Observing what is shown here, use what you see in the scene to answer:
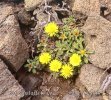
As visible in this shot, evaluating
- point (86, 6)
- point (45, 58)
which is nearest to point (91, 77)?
point (45, 58)

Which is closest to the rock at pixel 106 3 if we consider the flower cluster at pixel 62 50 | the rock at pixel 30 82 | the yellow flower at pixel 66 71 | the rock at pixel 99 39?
the rock at pixel 99 39

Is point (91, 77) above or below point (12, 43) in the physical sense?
below

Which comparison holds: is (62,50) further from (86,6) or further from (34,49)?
(86,6)

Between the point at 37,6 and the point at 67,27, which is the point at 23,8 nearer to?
the point at 37,6

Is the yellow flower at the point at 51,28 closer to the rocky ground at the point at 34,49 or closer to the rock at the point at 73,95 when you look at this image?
the rocky ground at the point at 34,49

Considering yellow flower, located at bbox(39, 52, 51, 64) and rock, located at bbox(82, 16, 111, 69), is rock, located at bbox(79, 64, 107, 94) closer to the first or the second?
rock, located at bbox(82, 16, 111, 69)

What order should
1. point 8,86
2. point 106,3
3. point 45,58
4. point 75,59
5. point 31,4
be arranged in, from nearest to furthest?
point 8,86 → point 75,59 → point 45,58 → point 106,3 → point 31,4

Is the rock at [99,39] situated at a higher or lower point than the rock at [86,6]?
lower

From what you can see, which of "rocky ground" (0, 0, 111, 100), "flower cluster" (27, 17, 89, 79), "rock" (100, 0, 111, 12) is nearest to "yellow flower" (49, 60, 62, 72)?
"flower cluster" (27, 17, 89, 79)
